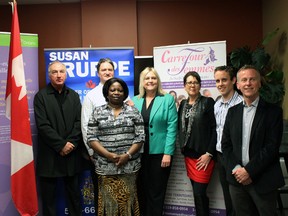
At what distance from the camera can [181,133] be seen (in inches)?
107

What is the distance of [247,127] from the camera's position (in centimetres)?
200

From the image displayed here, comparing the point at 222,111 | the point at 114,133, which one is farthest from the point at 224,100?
the point at 114,133

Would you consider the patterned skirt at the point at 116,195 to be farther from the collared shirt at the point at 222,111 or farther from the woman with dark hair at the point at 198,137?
the collared shirt at the point at 222,111

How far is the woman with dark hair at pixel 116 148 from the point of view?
7.72ft

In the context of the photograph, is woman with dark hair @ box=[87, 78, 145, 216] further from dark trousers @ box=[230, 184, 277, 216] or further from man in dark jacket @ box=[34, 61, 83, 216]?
dark trousers @ box=[230, 184, 277, 216]

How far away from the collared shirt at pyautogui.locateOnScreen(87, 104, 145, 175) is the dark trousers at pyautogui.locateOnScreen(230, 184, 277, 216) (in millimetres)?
814

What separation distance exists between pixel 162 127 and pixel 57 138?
94cm

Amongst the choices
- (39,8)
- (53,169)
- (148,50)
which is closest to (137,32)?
(148,50)

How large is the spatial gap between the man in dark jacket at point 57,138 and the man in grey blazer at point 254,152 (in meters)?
1.44

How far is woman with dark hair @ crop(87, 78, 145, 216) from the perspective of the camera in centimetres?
235

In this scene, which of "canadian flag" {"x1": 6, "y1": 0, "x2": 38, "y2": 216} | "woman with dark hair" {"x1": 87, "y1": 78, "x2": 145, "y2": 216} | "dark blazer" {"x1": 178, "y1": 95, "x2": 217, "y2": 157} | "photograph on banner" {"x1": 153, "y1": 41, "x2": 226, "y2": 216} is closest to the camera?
"woman with dark hair" {"x1": 87, "y1": 78, "x2": 145, "y2": 216}

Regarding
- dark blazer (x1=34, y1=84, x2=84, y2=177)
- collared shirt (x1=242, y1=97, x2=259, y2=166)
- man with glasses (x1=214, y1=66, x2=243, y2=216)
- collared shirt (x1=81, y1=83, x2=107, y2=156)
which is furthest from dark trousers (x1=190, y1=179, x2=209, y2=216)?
dark blazer (x1=34, y1=84, x2=84, y2=177)

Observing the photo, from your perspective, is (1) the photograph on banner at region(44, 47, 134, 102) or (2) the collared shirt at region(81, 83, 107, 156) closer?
(2) the collared shirt at region(81, 83, 107, 156)

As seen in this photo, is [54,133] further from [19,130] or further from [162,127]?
[162,127]
